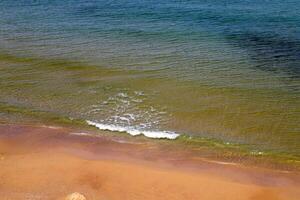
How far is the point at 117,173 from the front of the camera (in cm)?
1773

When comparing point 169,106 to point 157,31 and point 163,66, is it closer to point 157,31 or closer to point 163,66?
point 163,66

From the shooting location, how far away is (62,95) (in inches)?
949

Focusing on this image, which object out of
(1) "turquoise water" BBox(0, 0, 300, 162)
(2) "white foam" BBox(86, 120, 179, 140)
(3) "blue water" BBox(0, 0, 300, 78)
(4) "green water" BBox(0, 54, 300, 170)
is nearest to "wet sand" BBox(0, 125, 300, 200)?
(2) "white foam" BBox(86, 120, 179, 140)

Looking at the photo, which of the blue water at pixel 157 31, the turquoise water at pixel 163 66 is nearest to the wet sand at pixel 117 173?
the turquoise water at pixel 163 66

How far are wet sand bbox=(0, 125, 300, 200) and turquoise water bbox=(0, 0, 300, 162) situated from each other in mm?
1732

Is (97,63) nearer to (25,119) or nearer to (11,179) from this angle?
(25,119)

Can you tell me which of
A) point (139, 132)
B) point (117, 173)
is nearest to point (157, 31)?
point (139, 132)

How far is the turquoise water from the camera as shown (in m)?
21.7

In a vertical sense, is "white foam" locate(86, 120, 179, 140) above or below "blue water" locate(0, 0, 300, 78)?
below

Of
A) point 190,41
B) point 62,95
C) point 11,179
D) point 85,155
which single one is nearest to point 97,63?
point 62,95

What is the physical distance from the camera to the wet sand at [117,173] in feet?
54.4

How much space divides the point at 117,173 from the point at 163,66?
11.3m

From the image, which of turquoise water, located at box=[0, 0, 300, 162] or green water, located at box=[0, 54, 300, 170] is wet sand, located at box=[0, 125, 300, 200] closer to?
green water, located at box=[0, 54, 300, 170]

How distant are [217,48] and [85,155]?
14776 millimetres
